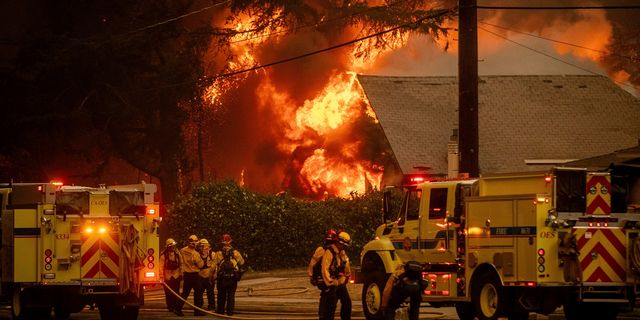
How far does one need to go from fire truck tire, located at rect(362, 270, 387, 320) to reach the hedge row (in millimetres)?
14703

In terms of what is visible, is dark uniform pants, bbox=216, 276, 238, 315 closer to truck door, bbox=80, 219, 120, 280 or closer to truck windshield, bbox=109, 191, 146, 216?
truck windshield, bbox=109, 191, 146, 216

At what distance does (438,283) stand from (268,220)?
16.4 m

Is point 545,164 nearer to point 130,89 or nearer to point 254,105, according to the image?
point 254,105

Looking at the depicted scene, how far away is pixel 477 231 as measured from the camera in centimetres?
2056

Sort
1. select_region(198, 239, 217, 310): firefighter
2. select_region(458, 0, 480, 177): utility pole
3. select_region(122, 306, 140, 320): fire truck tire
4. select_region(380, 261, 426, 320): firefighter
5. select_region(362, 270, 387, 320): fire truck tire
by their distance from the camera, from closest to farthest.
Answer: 1. select_region(380, 261, 426, 320): firefighter
2. select_region(362, 270, 387, 320): fire truck tire
3. select_region(122, 306, 140, 320): fire truck tire
4. select_region(458, 0, 480, 177): utility pole
5. select_region(198, 239, 217, 310): firefighter

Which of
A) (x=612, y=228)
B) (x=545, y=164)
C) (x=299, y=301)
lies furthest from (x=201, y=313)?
(x=545, y=164)

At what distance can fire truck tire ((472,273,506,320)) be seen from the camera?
20.0 m

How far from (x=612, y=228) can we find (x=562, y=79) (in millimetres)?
29260

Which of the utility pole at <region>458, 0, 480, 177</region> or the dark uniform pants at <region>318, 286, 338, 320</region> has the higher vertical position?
the utility pole at <region>458, 0, 480, 177</region>

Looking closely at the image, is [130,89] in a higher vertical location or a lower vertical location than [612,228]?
higher

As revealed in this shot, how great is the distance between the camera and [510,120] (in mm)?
45375

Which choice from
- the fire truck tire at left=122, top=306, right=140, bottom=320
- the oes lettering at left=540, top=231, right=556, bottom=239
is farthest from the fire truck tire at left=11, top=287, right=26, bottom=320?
the oes lettering at left=540, top=231, right=556, bottom=239

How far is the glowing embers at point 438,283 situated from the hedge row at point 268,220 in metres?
15.8

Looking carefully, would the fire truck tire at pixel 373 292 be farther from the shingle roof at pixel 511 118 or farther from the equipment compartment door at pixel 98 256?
the shingle roof at pixel 511 118
